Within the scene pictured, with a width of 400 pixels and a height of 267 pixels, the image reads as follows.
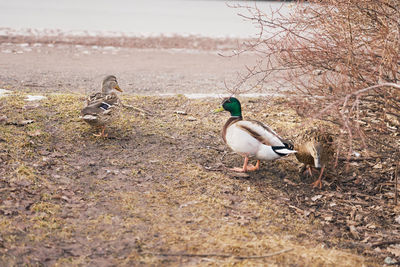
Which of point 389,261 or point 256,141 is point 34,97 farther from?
point 389,261

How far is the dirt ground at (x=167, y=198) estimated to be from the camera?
12.6 ft

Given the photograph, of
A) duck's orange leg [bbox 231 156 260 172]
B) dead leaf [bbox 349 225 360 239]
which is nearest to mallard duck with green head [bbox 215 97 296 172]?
duck's orange leg [bbox 231 156 260 172]

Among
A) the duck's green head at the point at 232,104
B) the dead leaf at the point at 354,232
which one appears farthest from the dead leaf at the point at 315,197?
the duck's green head at the point at 232,104

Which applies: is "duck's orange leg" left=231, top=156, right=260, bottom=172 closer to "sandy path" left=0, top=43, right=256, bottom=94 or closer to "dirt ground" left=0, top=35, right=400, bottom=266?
"dirt ground" left=0, top=35, right=400, bottom=266

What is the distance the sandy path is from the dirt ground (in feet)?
4.87

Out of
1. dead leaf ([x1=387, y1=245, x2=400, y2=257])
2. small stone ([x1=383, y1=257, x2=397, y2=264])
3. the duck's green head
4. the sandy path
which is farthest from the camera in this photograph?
the sandy path

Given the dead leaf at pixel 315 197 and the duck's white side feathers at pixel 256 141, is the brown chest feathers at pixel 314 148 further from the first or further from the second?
the dead leaf at pixel 315 197

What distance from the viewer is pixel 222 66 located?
11406 mm

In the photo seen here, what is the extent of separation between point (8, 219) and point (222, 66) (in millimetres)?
8034

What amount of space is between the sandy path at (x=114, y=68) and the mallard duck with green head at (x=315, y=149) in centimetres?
313

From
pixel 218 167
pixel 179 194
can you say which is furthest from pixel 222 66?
pixel 179 194

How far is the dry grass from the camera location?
12.5 feet

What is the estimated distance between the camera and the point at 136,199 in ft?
15.1

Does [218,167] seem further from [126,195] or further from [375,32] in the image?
[375,32]
